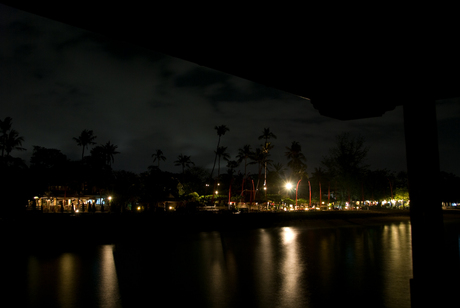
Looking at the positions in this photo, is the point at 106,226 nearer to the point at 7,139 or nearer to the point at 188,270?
the point at 188,270

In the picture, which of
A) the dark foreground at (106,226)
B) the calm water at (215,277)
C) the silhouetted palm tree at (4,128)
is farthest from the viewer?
the silhouetted palm tree at (4,128)

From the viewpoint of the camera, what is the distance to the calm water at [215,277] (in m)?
7.55

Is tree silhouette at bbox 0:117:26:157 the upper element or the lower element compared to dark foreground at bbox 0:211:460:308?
upper

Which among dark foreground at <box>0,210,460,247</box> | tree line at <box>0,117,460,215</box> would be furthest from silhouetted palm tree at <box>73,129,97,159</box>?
dark foreground at <box>0,210,460,247</box>

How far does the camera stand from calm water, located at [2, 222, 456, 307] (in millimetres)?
7555

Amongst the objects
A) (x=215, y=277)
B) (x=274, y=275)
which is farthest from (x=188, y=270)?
(x=274, y=275)

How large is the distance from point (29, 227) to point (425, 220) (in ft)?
61.4

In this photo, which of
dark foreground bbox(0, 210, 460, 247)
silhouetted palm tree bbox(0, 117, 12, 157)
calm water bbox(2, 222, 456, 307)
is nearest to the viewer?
calm water bbox(2, 222, 456, 307)

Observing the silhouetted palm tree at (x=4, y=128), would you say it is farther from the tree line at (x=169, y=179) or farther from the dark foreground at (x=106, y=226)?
the dark foreground at (x=106, y=226)

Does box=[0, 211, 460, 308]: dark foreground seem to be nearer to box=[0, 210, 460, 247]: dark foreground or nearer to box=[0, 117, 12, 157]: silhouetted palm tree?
box=[0, 210, 460, 247]: dark foreground

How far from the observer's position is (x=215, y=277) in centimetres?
977

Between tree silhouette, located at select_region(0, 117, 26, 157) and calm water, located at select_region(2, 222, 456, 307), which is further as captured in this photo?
tree silhouette, located at select_region(0, 117, 26, 157)

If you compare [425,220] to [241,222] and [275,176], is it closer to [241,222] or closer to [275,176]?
[241,222]

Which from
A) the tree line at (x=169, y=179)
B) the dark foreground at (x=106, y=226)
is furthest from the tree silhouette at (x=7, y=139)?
the dark foreground at (x=106, y=226)
